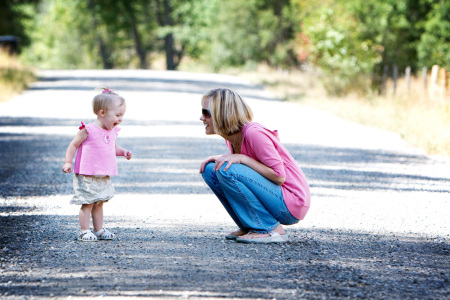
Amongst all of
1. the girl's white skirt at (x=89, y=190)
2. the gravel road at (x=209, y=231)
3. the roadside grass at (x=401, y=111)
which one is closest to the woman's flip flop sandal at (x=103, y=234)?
the gravel road at (x=209, y=231)

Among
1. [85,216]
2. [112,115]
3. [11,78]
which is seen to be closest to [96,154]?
[112,115]

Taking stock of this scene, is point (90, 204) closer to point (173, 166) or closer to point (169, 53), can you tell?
point (173, 166)

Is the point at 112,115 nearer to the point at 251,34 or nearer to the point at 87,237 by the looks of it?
the point at 87,237

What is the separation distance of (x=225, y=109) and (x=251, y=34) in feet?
143

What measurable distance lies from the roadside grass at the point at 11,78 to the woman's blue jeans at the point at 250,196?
567 inches

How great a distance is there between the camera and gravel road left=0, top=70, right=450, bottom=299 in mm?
4082

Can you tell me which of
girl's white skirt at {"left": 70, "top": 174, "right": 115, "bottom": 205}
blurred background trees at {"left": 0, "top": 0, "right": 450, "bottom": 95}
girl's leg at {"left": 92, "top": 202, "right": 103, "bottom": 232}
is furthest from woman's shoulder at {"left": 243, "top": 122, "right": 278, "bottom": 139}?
blurred background trees at {"left": 0, "top": 0, "right": 450, "bottom": 95}

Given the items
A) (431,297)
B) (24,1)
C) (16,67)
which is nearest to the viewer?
(431,297)

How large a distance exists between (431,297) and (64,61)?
69.1 m

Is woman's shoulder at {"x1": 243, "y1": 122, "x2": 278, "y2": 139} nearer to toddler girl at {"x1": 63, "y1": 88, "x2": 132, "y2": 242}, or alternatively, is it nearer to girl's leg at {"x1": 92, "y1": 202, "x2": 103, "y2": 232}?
toddler girl at {"x1": 63, "y1": 88, "x2": 132, "y2": 242}

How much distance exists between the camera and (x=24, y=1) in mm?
38719

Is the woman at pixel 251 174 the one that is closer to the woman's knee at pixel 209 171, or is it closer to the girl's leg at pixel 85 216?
the woman's knee at pixel 209 171

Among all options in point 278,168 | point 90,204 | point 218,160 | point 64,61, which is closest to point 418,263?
point 278,168

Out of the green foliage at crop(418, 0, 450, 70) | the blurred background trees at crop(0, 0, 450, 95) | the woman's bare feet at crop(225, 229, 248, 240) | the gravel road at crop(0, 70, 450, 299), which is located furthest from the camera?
the green foliage at crop(418, 0, 450, 70)
